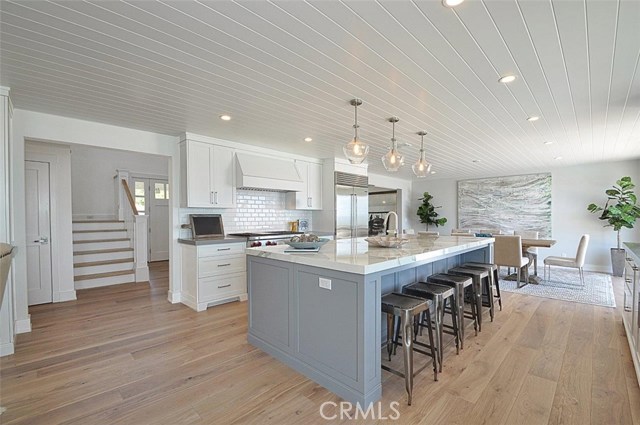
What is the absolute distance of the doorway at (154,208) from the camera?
305 inches

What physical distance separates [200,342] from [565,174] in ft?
27.3

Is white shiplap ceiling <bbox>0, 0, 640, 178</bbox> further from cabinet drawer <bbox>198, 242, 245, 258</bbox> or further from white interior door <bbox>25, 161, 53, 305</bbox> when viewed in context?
cabinet drawer <bbox>198, 242, 245, 258</bbox>

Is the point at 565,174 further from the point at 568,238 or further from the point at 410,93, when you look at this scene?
the point at 410,93

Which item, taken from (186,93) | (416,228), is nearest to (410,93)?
(186,93)

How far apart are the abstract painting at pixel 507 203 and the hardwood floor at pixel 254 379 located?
446 centimetres

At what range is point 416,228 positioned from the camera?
9516mm

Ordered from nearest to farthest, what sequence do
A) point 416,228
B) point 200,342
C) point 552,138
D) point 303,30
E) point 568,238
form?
1. point 303,30
2. point 200,342
3. point 552,138
4. point 568,238
5. point 416,228

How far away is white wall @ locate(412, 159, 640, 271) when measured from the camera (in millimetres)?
6324

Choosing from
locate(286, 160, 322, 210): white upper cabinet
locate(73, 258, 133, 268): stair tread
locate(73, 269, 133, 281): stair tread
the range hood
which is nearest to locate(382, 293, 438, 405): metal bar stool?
the range hood

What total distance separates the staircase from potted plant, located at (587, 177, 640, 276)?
9.33 meters

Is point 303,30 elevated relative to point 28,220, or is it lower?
elevated

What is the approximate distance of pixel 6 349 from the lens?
261 centimetres

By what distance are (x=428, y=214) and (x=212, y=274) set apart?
676 cm

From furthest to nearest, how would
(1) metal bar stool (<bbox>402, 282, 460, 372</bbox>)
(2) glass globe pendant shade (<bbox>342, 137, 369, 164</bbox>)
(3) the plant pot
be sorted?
(3) the plant pot
(2) glass globe pendant shade (<bbox>342, 137, 369, 164</bbox>)
(1) metal bar stool (<bbox>402, 282, 460, 372</bbox>)
